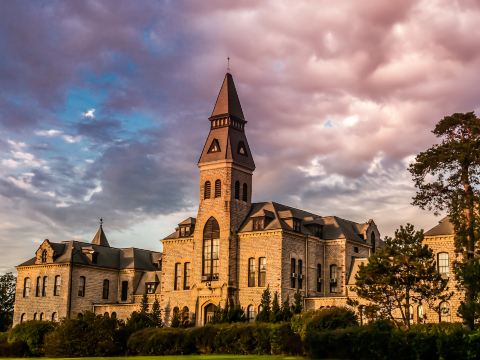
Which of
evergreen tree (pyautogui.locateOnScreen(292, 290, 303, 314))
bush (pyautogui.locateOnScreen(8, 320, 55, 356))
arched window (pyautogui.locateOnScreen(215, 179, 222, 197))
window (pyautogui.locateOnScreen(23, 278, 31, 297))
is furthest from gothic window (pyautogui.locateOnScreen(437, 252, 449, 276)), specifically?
window (pyautogui.locateOnScreen(23, 278, 31, 297))

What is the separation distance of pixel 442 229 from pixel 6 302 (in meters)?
63.2

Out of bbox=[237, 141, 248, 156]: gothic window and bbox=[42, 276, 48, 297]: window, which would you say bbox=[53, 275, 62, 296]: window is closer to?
bbox=[42, 276, 48, 297]: window

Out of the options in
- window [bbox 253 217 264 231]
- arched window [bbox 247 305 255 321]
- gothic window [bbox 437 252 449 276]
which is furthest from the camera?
window [bbox 253 217 264 231]

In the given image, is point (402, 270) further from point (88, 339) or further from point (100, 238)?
point (100, 238)

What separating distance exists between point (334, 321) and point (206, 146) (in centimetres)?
2935

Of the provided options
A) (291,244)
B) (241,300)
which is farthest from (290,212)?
(241,300)

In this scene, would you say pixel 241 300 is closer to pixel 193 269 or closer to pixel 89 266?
pixel 193 269

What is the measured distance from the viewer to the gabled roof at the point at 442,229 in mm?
60688

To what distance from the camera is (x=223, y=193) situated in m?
68.6

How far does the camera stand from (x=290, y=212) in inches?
2712

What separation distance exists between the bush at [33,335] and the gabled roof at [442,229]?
32.2m

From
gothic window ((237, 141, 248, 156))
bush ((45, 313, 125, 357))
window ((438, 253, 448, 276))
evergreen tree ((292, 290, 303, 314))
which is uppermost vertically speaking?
gothic window ((237, 141, 248, 156))

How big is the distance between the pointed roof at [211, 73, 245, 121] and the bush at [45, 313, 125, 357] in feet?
87.1

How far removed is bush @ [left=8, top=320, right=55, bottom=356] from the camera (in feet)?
178
